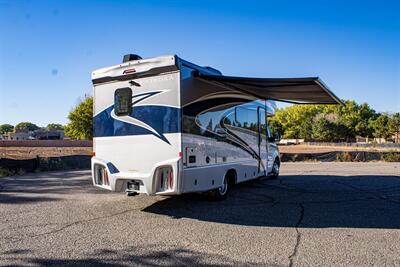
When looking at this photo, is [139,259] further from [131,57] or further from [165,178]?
[131,57]

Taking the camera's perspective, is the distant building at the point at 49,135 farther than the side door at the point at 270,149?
Yes

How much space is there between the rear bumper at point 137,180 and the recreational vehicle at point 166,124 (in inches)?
0.8

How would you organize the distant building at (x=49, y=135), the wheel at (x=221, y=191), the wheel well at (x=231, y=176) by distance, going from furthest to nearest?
the distant building at (x=49, y=135), the wheel well at (x=231, y=176), the wheel at (x=221, y=191)

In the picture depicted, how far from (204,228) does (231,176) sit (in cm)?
311

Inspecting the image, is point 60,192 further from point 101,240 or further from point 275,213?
point 275,213

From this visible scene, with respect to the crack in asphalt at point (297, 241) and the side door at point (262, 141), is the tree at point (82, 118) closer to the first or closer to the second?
the side door at point (262, 141)

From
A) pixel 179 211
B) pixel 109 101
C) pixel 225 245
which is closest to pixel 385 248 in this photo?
pixel 225 245

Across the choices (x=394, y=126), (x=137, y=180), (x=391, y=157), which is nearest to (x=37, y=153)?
(x=391, y=157)

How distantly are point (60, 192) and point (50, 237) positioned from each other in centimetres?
505

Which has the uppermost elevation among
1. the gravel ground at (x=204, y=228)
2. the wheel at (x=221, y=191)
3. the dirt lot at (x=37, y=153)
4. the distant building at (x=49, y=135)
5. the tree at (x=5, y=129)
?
the tree at (x=5, y=129)

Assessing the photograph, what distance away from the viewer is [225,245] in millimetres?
5613

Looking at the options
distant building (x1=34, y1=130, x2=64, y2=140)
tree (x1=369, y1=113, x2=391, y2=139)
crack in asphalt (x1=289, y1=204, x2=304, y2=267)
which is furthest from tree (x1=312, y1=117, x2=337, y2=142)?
crack in asphalt (x1=289, y1=204, x2=304, y2=267)

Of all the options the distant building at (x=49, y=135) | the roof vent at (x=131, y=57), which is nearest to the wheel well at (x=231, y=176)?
the roof vent at (x=131, y=57)

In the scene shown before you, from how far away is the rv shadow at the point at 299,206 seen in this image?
7051 millimetres
